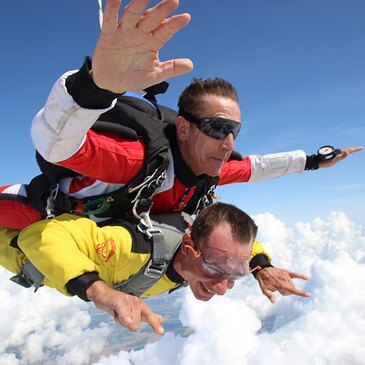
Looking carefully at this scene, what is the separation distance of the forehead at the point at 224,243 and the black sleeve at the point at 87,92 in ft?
4.34

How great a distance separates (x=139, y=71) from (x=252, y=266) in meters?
2.28

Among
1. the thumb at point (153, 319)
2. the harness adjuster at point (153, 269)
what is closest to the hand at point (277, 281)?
the harness adjuster at point (153, 269)

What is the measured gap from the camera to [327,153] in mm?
4074

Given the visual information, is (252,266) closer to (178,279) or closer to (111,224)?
(178,279)

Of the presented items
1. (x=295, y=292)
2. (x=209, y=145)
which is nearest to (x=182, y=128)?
(x=209, y=145)

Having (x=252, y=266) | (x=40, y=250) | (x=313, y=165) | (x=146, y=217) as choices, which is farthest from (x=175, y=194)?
(x=313, y=165)

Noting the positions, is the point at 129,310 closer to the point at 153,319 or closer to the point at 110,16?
the point at 153,319

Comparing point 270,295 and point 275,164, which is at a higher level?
point 275,164

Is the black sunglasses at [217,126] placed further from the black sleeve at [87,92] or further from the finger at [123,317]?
the finger at [123,317]

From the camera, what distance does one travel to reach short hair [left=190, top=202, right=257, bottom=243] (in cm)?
255

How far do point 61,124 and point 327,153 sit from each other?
3.36m

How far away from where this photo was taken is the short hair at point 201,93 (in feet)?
9.24

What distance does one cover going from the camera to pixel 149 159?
2.31 metres

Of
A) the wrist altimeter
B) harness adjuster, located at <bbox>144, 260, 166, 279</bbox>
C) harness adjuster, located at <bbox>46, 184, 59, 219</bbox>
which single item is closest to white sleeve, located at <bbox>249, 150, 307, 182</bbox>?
the wrist altimeter
